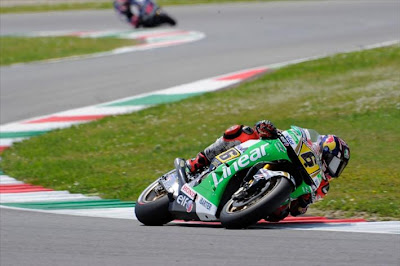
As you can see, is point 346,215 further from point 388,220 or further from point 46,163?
point 46,163

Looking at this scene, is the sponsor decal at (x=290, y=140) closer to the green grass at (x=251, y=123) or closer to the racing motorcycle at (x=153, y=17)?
the green grass at (x=251, y=123)

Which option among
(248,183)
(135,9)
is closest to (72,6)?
(135,9)

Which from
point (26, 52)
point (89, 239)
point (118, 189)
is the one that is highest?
point (89, 239)

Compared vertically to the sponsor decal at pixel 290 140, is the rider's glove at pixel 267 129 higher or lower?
higher

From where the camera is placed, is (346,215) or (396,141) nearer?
(346,215)

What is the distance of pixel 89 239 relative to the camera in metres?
6.93

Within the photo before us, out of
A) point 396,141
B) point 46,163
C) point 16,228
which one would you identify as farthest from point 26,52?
point 16,228

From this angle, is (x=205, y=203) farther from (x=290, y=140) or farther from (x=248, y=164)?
(x=290, y=140)

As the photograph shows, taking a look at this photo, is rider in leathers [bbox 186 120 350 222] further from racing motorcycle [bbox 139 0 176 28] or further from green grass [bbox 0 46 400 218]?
racing motorcycle [bbox 139 0 176 28]

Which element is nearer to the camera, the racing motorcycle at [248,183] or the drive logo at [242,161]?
the racing motorcycle at [248,183]

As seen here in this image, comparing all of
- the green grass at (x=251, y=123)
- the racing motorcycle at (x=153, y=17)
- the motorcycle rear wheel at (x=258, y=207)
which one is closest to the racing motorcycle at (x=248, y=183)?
the motorcycle rear wheel at (x=258, y=207)

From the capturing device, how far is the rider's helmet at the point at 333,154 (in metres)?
7.39

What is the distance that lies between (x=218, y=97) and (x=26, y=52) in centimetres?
789

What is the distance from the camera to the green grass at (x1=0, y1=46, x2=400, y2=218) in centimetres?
935
